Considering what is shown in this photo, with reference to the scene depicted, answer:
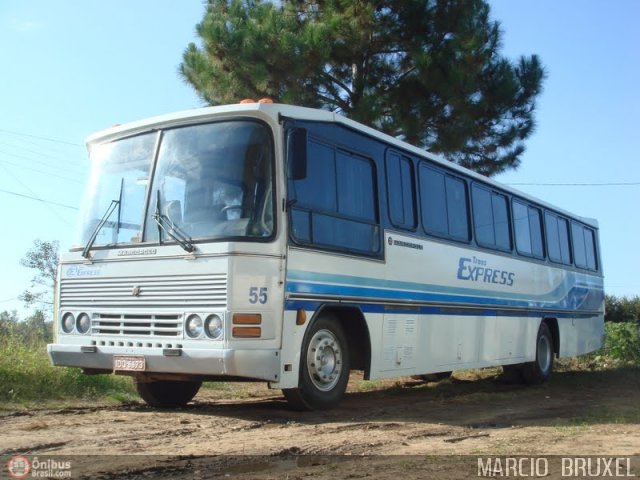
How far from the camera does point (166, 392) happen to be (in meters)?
9.03

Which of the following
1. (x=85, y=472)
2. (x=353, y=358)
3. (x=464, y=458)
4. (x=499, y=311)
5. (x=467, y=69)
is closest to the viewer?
(x=85, y=472)

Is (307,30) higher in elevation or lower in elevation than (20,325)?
higher

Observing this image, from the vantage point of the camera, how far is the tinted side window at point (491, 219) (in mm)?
11896

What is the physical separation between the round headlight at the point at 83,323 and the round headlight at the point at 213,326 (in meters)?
1.64

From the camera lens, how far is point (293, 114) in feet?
25.8

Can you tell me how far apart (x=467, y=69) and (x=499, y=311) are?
6475mm

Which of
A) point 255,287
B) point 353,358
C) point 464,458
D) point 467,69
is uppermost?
point 467,69

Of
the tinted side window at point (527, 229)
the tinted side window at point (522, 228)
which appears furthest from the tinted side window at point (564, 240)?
the tinted side window at point (522, 228)

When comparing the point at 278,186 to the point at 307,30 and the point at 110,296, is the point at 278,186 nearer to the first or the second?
the point at 110,296

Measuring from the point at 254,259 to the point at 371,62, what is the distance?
34.6 feet

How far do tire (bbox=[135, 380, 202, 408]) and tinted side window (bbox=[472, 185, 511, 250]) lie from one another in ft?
17.0

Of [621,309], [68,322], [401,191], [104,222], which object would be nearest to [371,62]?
[401,191]

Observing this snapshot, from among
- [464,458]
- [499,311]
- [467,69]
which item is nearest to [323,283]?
[464,458]

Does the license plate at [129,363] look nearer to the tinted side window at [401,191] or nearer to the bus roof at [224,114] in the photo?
the bus roof at [224,114]
